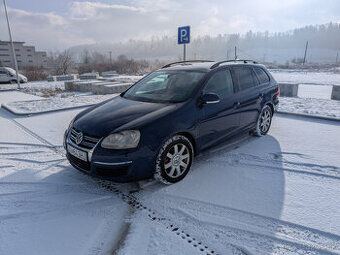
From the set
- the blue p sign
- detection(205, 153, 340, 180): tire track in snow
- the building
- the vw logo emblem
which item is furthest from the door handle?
the building

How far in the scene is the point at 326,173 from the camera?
3.59 metres

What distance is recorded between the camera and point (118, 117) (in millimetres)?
3270

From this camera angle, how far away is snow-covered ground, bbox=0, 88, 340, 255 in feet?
7.53

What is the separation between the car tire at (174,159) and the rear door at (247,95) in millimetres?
1460

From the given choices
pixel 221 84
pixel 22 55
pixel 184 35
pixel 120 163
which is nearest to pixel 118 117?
pixel 120 163

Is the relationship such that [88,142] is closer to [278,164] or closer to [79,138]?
[79,138]

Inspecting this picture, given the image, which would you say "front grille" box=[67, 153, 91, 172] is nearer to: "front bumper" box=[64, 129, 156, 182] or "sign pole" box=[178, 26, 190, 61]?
"front bumper" box=[64, 129, 156, 182]

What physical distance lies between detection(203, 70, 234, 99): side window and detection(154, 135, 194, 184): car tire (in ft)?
3.19

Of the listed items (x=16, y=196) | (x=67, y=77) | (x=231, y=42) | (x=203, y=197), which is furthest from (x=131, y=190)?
(x=231, y=42)

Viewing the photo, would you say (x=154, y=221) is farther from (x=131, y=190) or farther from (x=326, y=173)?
(x=326, y=173)

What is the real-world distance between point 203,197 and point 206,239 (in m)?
0.73

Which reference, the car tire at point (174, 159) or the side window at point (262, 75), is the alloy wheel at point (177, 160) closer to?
the car tire at point (174, 159)

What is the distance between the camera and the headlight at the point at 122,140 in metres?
2.91

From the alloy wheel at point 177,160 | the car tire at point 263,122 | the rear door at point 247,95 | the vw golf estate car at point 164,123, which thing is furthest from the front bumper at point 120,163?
the car tire at point 263,122
